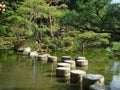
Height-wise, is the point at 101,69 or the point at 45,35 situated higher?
the point at 45,35

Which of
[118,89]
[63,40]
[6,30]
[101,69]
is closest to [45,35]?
[63,40]

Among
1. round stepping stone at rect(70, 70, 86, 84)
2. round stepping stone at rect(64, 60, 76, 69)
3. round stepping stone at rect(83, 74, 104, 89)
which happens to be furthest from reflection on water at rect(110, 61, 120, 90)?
round stepping stone at rect(64, 60, 76, 69)

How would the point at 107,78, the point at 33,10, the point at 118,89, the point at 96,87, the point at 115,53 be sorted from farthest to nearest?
the point at 33,10
the point at 107,78
the point at 118,89
the point at 96,87
the point at 115,53

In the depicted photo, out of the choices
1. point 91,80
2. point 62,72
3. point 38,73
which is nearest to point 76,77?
point 62,72

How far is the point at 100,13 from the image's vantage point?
683 cm

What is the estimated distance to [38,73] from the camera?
11.9 metres

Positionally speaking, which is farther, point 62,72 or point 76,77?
point 62,72

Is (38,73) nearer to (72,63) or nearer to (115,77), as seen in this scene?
(72,63)

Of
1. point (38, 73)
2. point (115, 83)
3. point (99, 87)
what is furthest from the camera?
point (38, 73)

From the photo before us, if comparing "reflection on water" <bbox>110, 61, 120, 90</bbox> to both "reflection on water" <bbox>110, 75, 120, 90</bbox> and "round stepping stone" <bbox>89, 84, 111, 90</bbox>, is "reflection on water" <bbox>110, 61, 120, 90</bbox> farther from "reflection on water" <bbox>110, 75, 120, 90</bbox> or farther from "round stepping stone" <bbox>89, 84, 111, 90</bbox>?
"round stepping stone" <bbox>89, 84, 111, 90</bbox>

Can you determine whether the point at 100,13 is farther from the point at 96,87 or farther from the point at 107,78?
the point at 107,78

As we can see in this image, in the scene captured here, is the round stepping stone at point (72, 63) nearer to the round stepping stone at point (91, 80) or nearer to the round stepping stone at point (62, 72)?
the round stepping stone at point (62, 72)

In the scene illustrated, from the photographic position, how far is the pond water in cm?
980

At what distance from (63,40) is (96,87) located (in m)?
11.4
